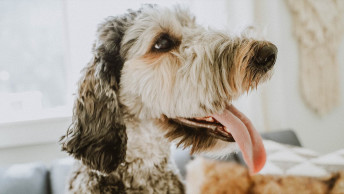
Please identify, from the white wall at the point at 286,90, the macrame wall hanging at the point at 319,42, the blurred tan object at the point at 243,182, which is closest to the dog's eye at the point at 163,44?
the blurred tan object at the point at 243,182

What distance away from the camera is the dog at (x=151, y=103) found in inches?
34.8

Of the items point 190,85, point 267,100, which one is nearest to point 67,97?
point 190,85

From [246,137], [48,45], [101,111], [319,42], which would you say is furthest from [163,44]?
[319,42]

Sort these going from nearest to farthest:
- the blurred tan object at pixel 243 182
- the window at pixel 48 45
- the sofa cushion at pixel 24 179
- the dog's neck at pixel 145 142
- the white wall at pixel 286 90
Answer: the blurred tan object at pixel 243 182 → the dog's neck at pixel 145 142 → the sofa cushion at pixel 24 179 → the window at pixel 48 45 → the white wall at pixel 286 90

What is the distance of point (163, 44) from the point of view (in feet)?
3.29

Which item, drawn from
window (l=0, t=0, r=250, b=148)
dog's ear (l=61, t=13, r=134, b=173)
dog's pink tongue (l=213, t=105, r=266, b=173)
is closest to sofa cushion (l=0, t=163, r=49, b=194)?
window (l=0, t=0, r=250, b=148)

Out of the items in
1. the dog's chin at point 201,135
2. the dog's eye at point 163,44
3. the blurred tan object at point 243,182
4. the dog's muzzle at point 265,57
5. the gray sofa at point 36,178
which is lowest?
the gray sofa at point 36,178

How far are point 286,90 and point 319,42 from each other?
1.54ft

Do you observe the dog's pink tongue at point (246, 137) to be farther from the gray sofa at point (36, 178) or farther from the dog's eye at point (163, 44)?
the gray sofa at point (36, 178)

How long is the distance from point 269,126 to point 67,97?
1.56 meters

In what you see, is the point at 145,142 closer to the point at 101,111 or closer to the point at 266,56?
the point at 101,111

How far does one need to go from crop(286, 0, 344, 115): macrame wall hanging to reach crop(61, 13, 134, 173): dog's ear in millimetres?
1856

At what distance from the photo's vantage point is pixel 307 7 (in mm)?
2342

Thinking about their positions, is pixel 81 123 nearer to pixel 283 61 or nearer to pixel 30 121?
pixel 30 121
